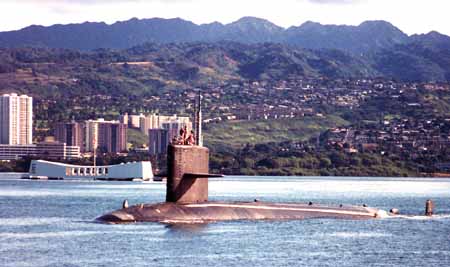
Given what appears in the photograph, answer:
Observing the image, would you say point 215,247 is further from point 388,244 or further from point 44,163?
point 44,163

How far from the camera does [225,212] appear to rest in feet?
213

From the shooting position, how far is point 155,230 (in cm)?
5856

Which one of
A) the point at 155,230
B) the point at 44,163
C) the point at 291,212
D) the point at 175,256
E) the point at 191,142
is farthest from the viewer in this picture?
the point at 44,163

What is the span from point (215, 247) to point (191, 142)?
39.2 ft

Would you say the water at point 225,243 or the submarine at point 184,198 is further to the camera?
the submarine at point 184,198

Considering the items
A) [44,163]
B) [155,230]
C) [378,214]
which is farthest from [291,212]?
[44,163]

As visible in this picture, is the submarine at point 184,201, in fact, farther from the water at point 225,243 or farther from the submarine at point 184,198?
the water at point 225,243

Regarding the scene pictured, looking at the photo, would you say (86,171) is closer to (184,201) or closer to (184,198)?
(184,201)

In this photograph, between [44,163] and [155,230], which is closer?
[155,230]

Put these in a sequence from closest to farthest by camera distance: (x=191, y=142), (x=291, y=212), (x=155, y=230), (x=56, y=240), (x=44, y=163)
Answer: (x=56, y=240), (x=155, y=230), (x=191, y=142), (x=291, y=212), (x=44, y=163)

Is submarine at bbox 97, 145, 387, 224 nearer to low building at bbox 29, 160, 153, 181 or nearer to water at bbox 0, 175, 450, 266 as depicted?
water at bbox 0, 175, 450, 266

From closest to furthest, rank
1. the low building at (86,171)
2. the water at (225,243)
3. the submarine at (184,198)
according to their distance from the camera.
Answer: the water at (225,243)
the submarine at (184,198)
the low building at (86,171)

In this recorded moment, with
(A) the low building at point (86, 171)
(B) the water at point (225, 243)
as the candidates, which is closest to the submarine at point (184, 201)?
(B) the water at point (225, 243)

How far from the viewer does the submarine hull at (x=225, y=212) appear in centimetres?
6191
